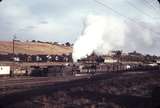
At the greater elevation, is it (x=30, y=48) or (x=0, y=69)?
(x=30, y=48)

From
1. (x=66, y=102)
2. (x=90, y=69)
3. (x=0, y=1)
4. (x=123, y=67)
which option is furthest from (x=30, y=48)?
(x=0, y=1)

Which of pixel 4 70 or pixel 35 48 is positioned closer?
pixel 4 70

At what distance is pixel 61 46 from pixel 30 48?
66.6 ft

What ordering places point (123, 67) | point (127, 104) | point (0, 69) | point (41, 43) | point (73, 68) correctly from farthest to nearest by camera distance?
point (41, 43) → point (123, 67) → point (73, 68) → point (0, 69) → point (127, 104)

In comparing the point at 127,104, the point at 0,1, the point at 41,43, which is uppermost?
the point at 41,43

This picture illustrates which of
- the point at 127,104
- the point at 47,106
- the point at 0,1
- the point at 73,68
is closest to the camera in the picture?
the point at 0,1

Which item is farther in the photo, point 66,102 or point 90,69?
point 90,69

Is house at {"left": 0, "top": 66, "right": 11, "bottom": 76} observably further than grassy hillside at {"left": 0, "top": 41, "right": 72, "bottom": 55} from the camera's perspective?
No

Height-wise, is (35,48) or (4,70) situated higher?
(35,48)

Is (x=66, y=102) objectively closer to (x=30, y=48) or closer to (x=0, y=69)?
(x=0, y=69)

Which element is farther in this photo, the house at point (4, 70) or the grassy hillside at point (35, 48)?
the grassy hillside at point (35, 48)

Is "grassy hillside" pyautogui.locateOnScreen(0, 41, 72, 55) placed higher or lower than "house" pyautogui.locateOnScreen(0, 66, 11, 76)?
higher

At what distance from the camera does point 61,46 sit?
146250 mm

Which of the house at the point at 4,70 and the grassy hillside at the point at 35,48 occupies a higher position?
the grassy hillside at the point at 35,48
